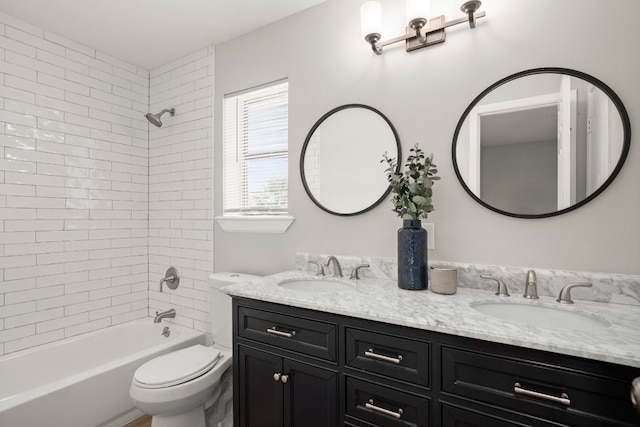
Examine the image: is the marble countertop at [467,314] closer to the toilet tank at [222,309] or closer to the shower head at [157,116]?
the toilet tank at [222,309]

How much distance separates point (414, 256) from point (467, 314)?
1.24ft

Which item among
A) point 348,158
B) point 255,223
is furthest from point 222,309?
point 348,158

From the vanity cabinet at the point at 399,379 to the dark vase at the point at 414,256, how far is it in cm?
39

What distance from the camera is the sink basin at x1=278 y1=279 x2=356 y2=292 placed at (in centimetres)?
175

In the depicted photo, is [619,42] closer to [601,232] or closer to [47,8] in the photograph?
[601,232]

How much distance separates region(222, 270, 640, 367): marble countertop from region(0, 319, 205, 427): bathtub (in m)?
1.10

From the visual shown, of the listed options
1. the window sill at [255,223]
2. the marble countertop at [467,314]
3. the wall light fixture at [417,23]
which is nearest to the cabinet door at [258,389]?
the marble countertop at [467,314]

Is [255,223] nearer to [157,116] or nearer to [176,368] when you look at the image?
[176,368]

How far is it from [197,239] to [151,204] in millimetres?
693

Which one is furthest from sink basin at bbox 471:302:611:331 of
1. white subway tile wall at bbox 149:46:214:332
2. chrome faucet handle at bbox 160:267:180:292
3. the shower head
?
the shower head

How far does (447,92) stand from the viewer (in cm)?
161

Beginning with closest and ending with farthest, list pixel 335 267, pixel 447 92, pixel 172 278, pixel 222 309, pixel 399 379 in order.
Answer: pixel 399 379 < pixel 447 92 < pixel 335 267 < pixel 222 309 < pixel 172 278

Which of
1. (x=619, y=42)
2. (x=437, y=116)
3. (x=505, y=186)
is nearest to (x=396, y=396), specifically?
(x=505, y=186)

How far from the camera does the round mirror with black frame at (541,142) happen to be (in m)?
1.31
